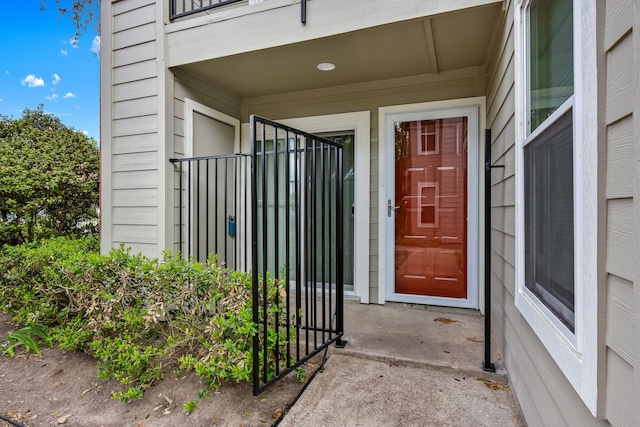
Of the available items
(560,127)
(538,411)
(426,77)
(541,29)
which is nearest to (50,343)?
(538,411)

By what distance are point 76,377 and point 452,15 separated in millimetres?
3360

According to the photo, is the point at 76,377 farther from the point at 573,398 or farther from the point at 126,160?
the point at 573,398

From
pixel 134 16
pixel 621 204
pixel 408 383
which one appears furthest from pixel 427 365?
pixel 134 16

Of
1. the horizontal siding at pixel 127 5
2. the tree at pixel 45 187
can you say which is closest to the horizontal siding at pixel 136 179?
the horizontal siding at pixel 127 5

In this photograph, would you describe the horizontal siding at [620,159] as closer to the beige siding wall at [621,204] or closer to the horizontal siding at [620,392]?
the beige siding wall at [621,204]

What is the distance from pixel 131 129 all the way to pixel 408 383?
122 inches

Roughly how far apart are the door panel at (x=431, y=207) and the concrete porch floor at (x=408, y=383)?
1.95 ft

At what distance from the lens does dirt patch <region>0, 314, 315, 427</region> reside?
1.75 meters

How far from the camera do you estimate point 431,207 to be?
3.33 meters

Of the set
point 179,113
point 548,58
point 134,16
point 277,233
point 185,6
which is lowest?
point 277,233

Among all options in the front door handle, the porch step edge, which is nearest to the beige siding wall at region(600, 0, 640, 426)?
the porch step edge

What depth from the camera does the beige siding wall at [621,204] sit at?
693 mm

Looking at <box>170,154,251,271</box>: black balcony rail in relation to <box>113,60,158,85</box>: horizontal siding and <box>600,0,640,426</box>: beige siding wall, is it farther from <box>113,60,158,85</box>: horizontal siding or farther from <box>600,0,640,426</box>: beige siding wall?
<box>600,0,640,426</box>: beige siding wall

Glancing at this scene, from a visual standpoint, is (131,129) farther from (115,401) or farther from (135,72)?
(115,401)
